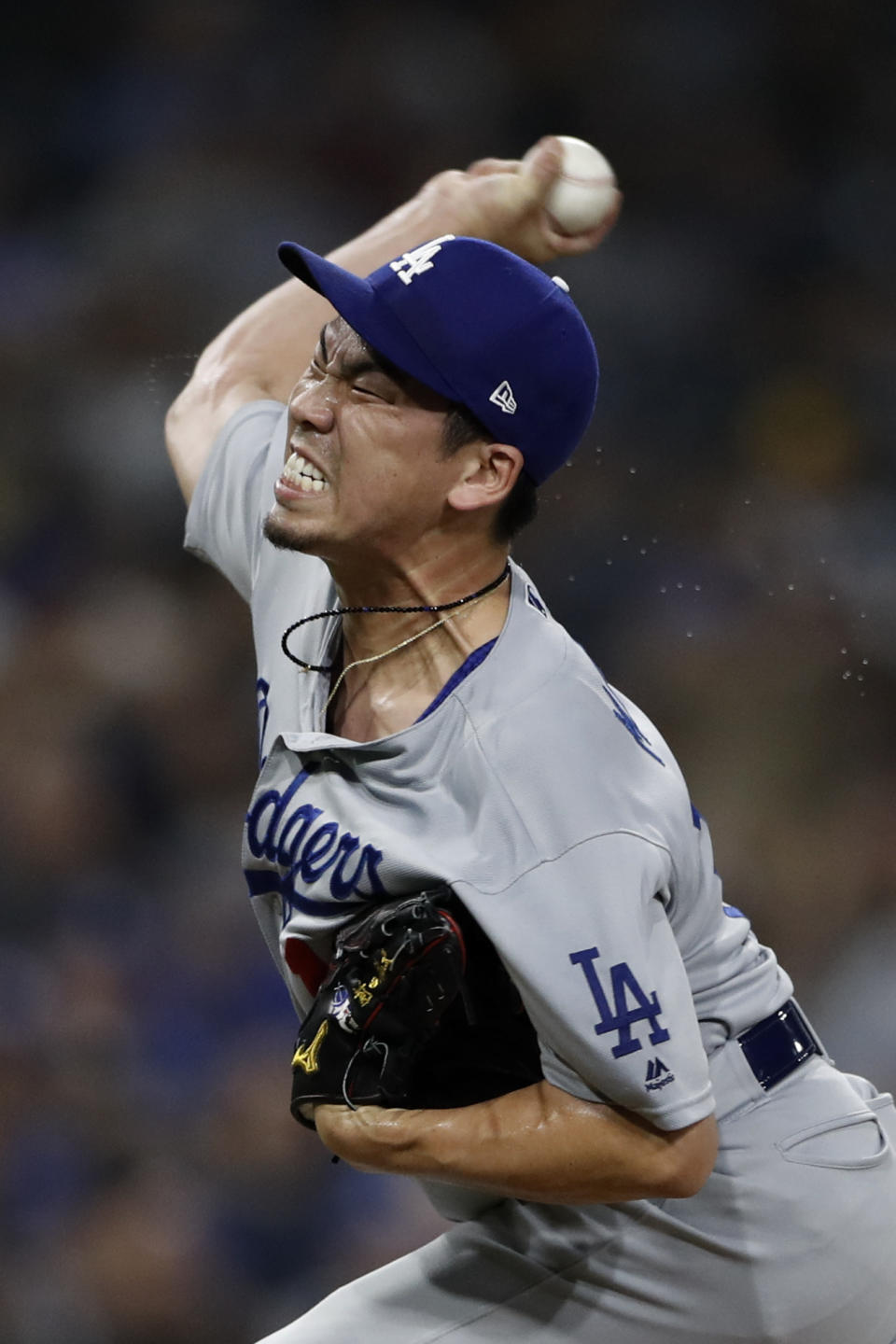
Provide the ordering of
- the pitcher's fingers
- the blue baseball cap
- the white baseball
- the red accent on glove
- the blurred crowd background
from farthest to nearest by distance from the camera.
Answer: the blurred crowd background < the pitcher's fingers < the white baseball < the red accent on glove < the blue baseball cap

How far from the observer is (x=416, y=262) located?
1.52m

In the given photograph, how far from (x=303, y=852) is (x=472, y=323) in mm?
537

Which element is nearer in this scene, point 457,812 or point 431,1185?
point 457,812

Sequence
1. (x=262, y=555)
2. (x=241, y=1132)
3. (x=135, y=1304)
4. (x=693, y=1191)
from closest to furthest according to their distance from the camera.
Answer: (x=693, y=1191) → (x=262, y=555) → (x=135, y=1304) → (x=241, y=1132)

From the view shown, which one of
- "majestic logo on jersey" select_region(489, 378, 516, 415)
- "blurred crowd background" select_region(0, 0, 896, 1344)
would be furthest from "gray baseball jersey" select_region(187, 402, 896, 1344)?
"blurred crowd background" select_region(0, 0, 896, 1344)

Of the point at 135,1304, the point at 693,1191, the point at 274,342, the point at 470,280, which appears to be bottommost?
the point at 135,1304

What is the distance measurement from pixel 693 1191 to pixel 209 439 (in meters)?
1.13

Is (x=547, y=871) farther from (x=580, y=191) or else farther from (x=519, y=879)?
(x=580, y=191)

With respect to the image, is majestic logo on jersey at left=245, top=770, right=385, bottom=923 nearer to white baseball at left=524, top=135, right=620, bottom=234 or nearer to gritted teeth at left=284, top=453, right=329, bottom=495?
gritted teeth at left=284, top=453, right=329, bottom=495

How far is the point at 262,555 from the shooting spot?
6.25ft

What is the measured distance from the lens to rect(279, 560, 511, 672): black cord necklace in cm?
159

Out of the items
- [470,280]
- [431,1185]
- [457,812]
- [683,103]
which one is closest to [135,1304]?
[431,1185]

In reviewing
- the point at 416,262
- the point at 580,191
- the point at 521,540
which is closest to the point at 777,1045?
the point at 416,262

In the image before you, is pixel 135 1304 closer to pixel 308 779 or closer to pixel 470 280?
pixel 308 779
